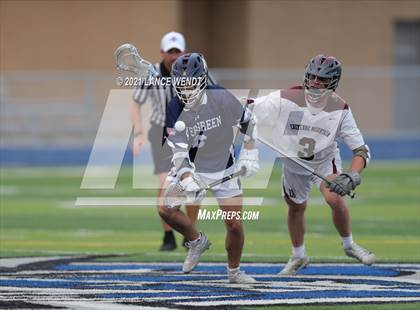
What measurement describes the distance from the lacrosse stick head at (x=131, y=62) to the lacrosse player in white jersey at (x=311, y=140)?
111 centimetres

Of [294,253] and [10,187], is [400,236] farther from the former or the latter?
[10,187]

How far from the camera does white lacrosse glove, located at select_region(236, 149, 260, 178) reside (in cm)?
912

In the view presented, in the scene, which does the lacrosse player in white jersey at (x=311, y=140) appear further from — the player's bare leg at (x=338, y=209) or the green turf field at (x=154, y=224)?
the green turf field at (x=154, y=224)

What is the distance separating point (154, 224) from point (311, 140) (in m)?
5.70

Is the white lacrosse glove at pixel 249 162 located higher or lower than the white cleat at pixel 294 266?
higher

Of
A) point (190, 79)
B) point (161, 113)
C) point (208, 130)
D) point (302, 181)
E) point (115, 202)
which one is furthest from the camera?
point (115, 202)

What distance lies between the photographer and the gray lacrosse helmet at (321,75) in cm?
923

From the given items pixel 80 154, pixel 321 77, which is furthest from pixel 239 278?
pixel 80 154

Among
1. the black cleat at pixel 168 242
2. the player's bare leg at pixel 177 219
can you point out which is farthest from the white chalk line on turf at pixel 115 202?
the player's bare leg at pixel 177 219

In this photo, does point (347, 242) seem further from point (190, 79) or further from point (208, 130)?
point (190, 79)

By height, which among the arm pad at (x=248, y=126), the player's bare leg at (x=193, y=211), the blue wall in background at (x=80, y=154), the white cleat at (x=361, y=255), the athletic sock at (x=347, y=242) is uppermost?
the arm pad at (x=248, y=126)

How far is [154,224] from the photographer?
1510 centimetres

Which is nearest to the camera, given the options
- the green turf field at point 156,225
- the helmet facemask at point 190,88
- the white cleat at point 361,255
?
the helmet facemask at point 190,88

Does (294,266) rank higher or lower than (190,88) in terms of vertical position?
lower
